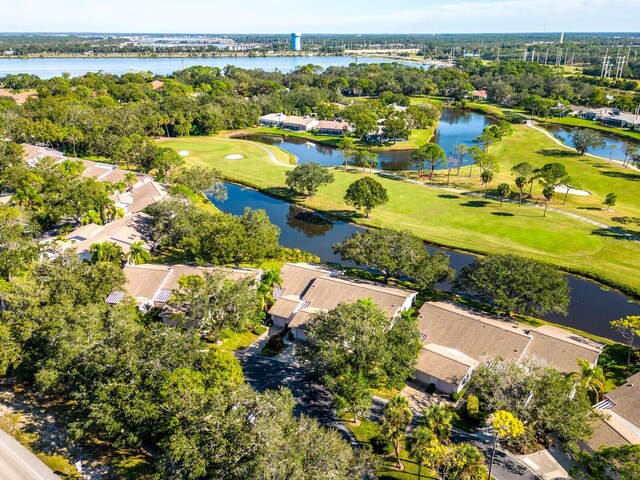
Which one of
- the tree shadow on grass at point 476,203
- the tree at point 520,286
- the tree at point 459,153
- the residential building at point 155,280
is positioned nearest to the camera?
the tree at point 520,286

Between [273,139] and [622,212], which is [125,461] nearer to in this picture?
[622,212]

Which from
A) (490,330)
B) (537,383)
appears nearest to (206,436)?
(537,383)

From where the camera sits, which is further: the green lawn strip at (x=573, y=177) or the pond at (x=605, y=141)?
the pond at (x=605, y=141)

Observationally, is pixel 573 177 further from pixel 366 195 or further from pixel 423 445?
pixel 423 445

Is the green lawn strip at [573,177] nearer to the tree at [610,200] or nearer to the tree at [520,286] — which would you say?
the tree at [610,200]

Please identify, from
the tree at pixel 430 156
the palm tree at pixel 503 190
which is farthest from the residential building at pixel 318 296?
the tree at pixel 430 156

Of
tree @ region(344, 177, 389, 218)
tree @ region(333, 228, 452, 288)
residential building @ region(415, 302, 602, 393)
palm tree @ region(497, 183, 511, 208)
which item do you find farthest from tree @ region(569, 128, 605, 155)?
residential building @ region(415, 302, 602, 393)

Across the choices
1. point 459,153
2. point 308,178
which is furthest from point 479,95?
point 308,178
